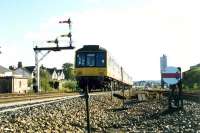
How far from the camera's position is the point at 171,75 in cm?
1653

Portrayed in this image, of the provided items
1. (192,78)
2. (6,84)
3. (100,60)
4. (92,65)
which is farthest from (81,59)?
(192,78)

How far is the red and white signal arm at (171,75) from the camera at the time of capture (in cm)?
1628

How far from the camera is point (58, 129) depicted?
1399 cm

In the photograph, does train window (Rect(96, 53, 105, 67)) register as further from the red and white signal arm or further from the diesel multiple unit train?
the red and white signal arm

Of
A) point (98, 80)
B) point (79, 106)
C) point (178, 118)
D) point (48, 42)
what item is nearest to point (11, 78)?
point (48, 42)

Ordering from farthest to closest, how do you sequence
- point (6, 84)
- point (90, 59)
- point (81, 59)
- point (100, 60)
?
1. point (6, 84)
2. point (81, 59)
3. point (90, 59)
4. point (100, 60)

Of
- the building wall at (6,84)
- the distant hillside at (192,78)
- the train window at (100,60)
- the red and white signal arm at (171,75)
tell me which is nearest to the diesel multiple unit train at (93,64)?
the train window at (100,60)

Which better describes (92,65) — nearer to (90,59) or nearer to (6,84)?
(90,59)

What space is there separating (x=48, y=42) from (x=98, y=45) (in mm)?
23536

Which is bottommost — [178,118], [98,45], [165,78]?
[178,118]

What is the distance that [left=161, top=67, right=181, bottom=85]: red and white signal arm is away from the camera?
16281 millimetres

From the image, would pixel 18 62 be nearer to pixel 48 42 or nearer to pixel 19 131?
pixel 48 42

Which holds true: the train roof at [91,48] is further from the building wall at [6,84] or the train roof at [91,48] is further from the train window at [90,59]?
the building wall at [6,84]

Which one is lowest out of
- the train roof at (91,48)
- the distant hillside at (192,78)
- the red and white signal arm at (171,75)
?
the red and white signal arm at (171,75)
